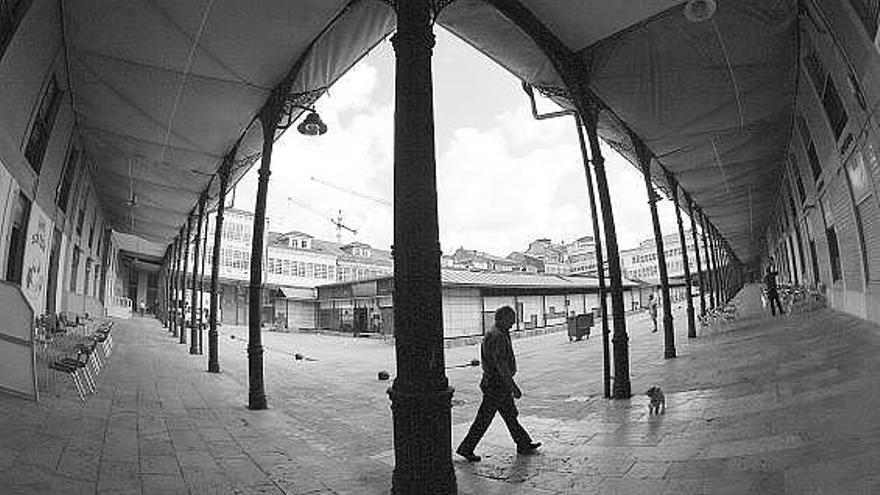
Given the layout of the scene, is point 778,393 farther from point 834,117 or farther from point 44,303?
point 44,303

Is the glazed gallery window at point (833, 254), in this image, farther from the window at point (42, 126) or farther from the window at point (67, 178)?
the window at point (67, 178)

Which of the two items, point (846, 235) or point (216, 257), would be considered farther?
point (216, 257)

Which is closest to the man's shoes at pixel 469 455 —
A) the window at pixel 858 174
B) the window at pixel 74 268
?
the window at pixel 858 174

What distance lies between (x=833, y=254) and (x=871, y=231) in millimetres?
4101

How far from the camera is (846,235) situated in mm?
10062

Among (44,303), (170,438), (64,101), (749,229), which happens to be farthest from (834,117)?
(749,229)

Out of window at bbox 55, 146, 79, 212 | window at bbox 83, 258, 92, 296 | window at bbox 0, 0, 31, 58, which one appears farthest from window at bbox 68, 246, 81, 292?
window at bbox 0, 0, 31, 58

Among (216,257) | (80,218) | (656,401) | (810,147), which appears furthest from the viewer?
(80,218)

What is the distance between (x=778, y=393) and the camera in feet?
18.8

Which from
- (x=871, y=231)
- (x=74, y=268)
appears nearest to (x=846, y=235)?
(x=871, y=231)

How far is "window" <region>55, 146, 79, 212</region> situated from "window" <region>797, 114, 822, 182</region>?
712 inches

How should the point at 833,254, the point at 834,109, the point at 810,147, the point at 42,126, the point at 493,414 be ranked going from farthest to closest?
the point at 833,254, the point at 810,147, the point at 42,126, the point at 834,109, the point at 493,414

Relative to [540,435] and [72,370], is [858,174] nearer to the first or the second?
[540,435]

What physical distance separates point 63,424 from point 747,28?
10303mm
